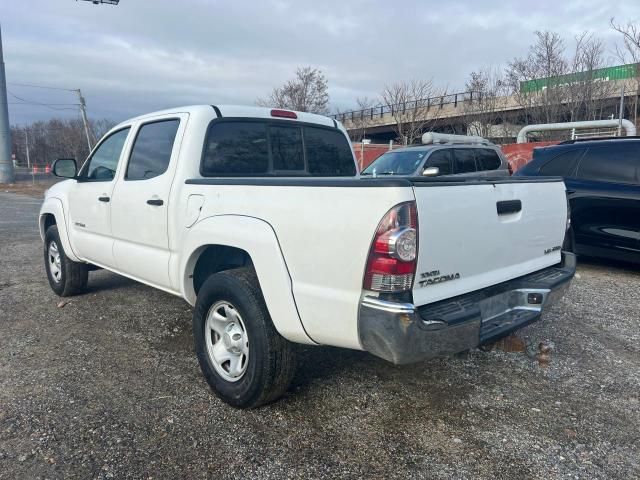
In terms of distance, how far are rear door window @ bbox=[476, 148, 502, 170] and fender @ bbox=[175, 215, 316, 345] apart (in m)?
8.91

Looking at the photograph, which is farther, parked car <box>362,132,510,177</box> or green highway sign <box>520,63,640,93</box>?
green highway sign <box>520,63,640,93</box>

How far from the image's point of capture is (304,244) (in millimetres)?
2625

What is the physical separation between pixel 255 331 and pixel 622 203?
18.1 feet

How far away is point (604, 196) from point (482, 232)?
470cm

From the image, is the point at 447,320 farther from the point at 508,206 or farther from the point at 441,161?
Result: the point at 441,161

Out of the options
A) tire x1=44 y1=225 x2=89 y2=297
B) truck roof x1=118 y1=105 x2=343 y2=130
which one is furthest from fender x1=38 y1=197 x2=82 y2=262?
truck roof x1=118 y1=105 x2=343 y2=130

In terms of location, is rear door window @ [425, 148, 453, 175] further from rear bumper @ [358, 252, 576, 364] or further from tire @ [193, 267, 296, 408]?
tire @ [193, 267, 296, 408]

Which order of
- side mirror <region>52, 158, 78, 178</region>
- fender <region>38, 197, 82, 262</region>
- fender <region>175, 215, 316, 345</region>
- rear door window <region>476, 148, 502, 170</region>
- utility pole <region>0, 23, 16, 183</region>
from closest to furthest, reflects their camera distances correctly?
fender <region>175, 215, 316, 345</region> < side mirror <region>52, 158, 78, 178</region> < fender <region>38, 197, 82, 262</region> < rear door window <region>476, 148, 502, 170</region> < utility pole <region>0, 23, 16, 183</region>

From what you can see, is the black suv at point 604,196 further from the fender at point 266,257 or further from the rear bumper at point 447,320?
the fender at point 266,257

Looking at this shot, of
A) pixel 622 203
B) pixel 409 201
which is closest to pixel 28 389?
pixel 409 201

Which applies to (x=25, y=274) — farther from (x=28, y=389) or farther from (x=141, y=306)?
(x=28, y=389)

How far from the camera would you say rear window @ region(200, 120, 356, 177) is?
3781 millimetres

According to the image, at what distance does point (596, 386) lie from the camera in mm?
3523

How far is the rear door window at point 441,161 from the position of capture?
997 centimetres
